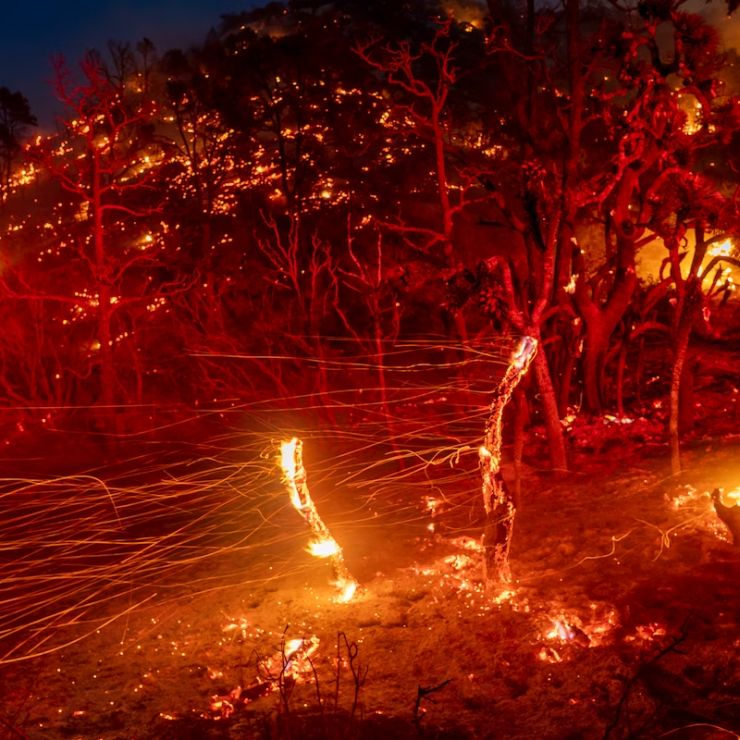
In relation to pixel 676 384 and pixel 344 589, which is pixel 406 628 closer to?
pixel 344 589

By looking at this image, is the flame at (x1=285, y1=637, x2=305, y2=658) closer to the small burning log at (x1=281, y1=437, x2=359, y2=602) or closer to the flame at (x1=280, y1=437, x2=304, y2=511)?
the small burning log at (x1=281, y1=437, x2=359, y2=602)

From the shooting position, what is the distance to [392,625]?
7566mm

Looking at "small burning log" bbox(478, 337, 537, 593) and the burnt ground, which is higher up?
"small burning log" bbox(478, 337, 537, 593)

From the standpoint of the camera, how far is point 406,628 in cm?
748

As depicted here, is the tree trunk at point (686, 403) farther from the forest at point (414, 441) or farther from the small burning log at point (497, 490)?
the small burning log at point (497, 490)

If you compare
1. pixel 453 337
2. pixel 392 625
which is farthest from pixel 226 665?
pixel 453 337

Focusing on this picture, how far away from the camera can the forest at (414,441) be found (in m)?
6.59

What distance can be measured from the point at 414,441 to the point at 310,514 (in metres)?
7.82

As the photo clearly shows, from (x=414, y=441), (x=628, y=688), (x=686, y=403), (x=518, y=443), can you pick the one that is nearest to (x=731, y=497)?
(x=518, y=443)

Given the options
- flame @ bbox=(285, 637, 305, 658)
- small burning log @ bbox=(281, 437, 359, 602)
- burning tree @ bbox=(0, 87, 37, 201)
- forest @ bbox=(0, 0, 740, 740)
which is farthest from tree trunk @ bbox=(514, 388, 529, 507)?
burning tree @ bbox=(0, 87, 37, 201)

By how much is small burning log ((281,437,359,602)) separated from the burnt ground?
0.22m

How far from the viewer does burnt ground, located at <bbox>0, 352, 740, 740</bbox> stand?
6008 millimetres

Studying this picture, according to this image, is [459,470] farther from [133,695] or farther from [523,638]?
[133,695]

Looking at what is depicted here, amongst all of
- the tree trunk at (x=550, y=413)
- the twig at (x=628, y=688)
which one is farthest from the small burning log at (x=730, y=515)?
the tree trunk at (x=550, y=413)
